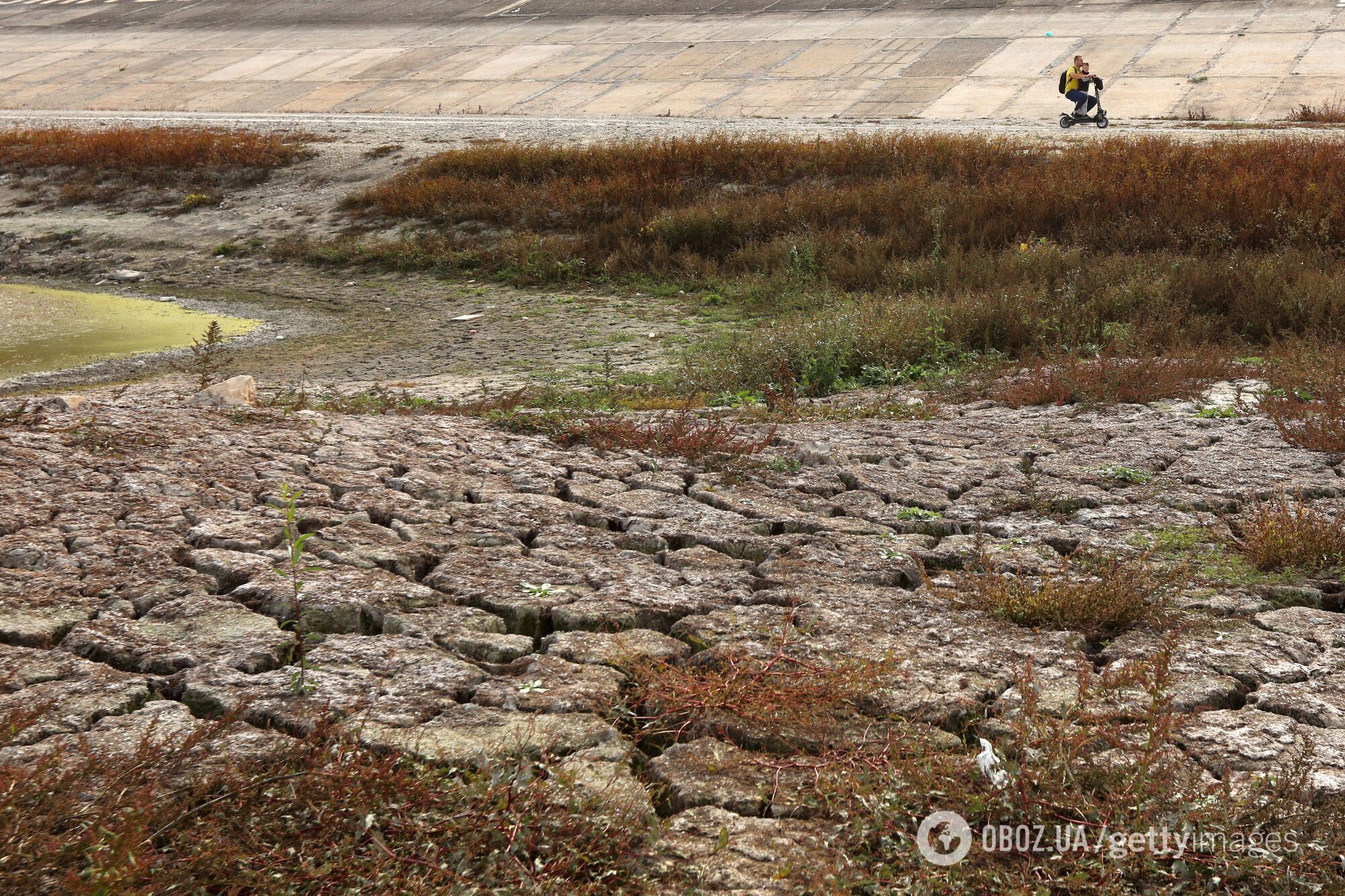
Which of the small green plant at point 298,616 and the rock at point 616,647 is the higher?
the small green plant at point 298,616

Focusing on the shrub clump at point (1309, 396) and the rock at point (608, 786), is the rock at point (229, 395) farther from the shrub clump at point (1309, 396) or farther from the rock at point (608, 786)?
the shrub clump at point (1309, 396)

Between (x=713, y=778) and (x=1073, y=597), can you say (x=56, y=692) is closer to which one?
(x=713, y=778)

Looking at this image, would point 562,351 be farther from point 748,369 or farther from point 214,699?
point 214,699

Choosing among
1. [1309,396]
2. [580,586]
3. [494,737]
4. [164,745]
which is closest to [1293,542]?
[1309,396]

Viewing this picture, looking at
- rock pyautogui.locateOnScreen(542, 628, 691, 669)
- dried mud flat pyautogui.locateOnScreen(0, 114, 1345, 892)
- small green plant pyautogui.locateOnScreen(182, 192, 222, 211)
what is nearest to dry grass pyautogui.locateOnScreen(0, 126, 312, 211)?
small green plant pyautogui.locateOnScreen(182, 192, 222, 211)

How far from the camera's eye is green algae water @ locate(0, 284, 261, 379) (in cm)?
1106

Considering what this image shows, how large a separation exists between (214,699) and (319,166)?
1709cm

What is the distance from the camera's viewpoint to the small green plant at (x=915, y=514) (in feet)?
17.8

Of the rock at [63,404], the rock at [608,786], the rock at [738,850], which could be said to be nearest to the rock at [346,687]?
the rock at [608,786]

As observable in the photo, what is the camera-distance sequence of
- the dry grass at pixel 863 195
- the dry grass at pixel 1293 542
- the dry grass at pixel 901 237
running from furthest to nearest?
1. the dry grass at pixel 863 195
2. the dry grass at pixel 901 237
3. the dry grass at pixel 1293 542

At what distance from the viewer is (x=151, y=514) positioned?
4930 mm

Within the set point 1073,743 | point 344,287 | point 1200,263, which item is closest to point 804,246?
point 1200,263

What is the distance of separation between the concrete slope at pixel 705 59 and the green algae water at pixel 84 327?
48.5ft

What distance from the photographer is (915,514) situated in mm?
5449
